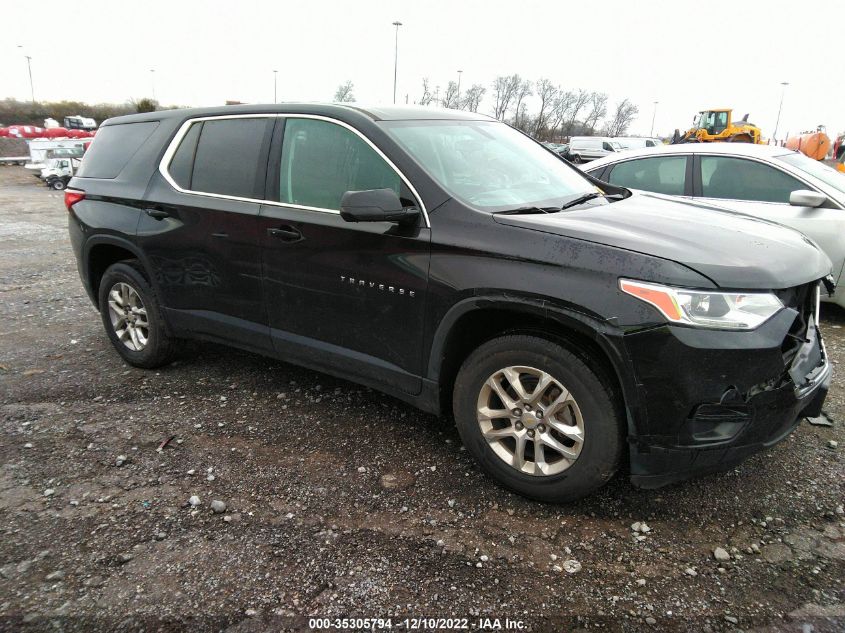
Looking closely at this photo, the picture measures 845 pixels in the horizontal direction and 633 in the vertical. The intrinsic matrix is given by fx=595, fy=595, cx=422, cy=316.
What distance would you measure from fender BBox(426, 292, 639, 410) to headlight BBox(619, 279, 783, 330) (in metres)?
0.18

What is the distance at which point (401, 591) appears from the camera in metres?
2.32

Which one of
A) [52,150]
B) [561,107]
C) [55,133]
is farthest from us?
[561,107]

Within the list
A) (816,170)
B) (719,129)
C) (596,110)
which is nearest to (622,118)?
(596,110)

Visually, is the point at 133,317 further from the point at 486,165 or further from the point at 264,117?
the point at 486,165

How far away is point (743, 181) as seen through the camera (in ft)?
18.3

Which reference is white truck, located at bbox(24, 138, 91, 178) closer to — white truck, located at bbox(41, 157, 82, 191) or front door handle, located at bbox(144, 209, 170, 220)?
white truck, located at bbox(41, 157, 82, 191)

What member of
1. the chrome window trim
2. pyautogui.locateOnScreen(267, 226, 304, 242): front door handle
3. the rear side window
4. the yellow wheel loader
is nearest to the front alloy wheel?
the chrome window trim

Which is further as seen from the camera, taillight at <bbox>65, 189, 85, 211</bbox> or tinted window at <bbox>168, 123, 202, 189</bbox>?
taillight at <bbox>65, 189, 85, 211</bbox>


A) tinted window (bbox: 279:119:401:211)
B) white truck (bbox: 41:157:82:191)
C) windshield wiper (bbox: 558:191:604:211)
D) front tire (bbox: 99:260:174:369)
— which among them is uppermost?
tinted window (bbox: 279:119:401:211)

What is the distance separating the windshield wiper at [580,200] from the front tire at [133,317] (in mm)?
2845

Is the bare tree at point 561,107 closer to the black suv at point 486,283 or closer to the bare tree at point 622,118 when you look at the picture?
the bare tree at point 622,118

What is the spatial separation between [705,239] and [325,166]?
1.99 metres

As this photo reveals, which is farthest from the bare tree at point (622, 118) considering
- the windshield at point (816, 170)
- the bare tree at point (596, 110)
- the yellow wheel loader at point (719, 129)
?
the windshield at point (816, 170)

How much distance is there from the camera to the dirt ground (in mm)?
2238
